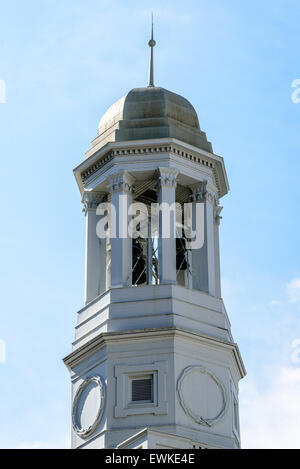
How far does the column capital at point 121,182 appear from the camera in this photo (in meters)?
58.3

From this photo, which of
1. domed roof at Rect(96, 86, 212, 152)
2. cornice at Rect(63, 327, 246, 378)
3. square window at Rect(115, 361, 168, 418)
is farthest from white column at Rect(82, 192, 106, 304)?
square window at Rect(115, 361, 168, 418)

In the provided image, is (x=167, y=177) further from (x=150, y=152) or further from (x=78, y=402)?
(x=78, y=402)

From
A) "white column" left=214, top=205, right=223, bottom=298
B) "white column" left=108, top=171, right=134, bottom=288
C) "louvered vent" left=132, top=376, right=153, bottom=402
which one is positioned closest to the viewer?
"louvered vent" left=132, top=376, right=153, bottom=402

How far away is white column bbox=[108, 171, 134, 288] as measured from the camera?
56.8m

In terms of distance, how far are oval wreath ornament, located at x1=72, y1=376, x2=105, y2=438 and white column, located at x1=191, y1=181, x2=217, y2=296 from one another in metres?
5.73

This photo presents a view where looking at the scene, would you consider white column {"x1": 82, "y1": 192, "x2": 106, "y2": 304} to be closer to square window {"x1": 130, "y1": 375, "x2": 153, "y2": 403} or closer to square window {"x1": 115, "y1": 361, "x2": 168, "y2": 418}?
square window {"x1": 115, "y1": 361, "x2": 168, "y2": 418}

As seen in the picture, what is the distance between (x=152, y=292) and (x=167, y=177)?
15.7 ft

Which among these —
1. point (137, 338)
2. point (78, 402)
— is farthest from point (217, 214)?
point (78, 402)

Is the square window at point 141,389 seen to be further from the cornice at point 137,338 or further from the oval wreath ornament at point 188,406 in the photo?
the cornice at point 137,338

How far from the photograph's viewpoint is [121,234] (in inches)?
2265

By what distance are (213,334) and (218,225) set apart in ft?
19.5

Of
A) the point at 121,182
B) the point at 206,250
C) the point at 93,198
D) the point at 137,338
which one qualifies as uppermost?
the point at 93,198

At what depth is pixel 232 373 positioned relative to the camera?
184ft
